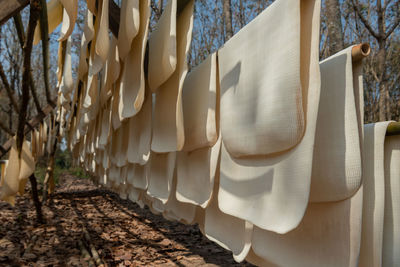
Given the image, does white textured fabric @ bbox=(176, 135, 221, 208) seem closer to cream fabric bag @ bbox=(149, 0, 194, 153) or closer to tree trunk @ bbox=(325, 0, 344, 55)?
cream fabric bag @ bbox=(149, 0, 194, 153)

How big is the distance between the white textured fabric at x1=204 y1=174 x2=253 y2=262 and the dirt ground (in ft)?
4.36

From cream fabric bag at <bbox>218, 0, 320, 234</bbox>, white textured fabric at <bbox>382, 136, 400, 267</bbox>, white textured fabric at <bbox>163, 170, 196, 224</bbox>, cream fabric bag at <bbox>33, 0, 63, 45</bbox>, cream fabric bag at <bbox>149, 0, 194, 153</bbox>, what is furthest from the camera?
cream fabric bag at <bbox>33, 0, 63, 45</bbox>

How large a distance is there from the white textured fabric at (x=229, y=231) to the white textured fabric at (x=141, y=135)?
24cm

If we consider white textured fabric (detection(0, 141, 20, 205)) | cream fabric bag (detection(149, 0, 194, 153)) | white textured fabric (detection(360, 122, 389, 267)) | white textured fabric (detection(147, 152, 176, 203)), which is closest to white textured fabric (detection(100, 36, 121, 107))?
cream fabric bag (detection(149, 0, 194, 153))

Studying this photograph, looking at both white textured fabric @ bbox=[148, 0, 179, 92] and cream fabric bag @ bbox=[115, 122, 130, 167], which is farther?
cream fabric bag @ bbox=[115, 122, 130, 167]

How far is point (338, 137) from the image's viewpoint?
489 millimetres

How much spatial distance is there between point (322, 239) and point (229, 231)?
0.83 ft

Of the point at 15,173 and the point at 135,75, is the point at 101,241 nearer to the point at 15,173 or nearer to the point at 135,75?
the point at 15,173

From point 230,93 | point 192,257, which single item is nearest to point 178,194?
point 230,93

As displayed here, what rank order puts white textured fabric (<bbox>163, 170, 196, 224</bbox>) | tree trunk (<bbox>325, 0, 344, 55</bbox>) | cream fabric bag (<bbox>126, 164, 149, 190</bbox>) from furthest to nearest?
1. tree trunk (<bbox>325, 0, 344, 55</bbox>)
2. cream fabric bag (<bbox>126, 164, 149, 190</bbox>)
3. white textured fabric (<bbox>163, 170, 196, 224</bbox>)

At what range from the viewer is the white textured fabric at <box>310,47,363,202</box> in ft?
1.53

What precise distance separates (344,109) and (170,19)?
1.42ft

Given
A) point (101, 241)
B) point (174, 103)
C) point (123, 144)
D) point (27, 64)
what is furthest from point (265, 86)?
point (101, 241)

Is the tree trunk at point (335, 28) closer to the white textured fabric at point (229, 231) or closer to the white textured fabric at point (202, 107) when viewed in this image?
the white textured fabric at point (202, 107)
